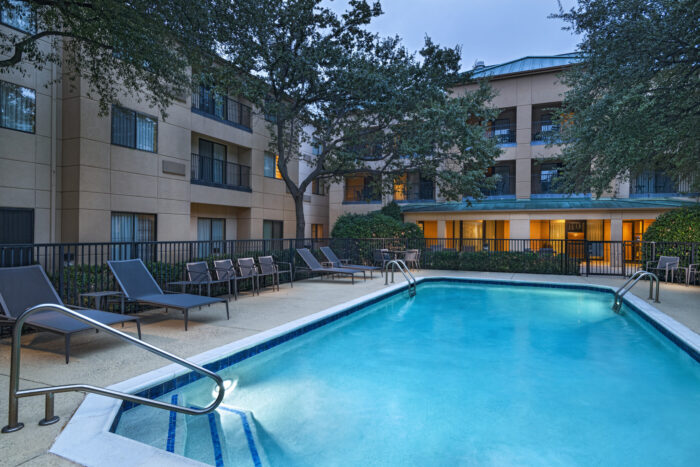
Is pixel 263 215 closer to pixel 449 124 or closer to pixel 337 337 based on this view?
pixel 449 124

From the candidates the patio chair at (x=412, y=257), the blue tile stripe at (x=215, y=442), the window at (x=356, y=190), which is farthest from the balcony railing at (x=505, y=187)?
the blue tile stripe at (x=215, y=442)

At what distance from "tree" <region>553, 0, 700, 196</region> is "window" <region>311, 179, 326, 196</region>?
52.6ft

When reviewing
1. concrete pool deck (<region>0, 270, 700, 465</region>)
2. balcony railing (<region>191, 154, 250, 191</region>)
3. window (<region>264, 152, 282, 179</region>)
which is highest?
window (<region>264, 152, 282, 179</region>)

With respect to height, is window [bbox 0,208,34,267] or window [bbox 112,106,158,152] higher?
window [bbox 112,106,158,152]

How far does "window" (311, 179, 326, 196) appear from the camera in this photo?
25062 mm

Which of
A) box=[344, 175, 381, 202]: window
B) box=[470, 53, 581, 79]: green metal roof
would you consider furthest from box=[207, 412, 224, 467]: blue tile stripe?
box=[470, 53, 581, 79]: green metal roof

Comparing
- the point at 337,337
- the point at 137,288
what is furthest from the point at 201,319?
the point at 337,337

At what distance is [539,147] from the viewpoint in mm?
22328

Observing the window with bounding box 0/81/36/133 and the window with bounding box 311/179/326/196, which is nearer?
the window with bounding box 0/81/36/133

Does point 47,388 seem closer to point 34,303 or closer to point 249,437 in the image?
point 249,437

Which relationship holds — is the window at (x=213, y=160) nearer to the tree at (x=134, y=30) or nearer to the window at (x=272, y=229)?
the window at (x=272, y=229)

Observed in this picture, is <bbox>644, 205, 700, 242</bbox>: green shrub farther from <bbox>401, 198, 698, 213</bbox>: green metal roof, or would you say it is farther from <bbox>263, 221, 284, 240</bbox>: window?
<bbox>263, 221, 284, 240</bbox>: window

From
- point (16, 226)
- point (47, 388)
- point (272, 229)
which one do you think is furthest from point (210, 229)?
point (47, 388)

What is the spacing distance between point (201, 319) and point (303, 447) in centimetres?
379
